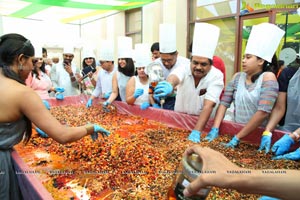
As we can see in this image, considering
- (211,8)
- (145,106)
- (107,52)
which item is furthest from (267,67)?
(211,8)

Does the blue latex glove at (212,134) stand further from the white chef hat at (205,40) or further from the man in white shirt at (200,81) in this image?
the white chef hat at (205,40)

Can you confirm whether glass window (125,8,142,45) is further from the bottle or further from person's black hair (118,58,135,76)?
the bottle

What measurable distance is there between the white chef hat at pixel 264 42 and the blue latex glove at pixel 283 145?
59 centimetres

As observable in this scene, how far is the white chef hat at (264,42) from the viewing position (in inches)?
69.8

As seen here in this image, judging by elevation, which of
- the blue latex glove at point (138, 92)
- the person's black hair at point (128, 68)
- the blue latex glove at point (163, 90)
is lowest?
the blue latex glove at point (138, 92)

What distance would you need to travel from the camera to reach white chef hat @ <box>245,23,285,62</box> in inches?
69.8

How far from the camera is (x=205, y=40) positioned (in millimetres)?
2082

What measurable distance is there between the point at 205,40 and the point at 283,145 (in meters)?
1.04

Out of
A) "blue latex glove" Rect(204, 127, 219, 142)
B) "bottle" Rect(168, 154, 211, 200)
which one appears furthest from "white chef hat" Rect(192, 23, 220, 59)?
"bottle" Rect(168, 154, 211, 200)

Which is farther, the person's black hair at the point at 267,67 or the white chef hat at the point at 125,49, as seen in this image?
the white chef hat at the point at 125,49

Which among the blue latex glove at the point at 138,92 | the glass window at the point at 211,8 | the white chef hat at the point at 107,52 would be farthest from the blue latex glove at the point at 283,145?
the glass window at the point at 211,8

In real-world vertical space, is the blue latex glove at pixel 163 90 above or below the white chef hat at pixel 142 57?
below

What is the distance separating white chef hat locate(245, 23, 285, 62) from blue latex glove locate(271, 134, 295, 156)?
59cm

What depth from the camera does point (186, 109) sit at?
2.29 m
